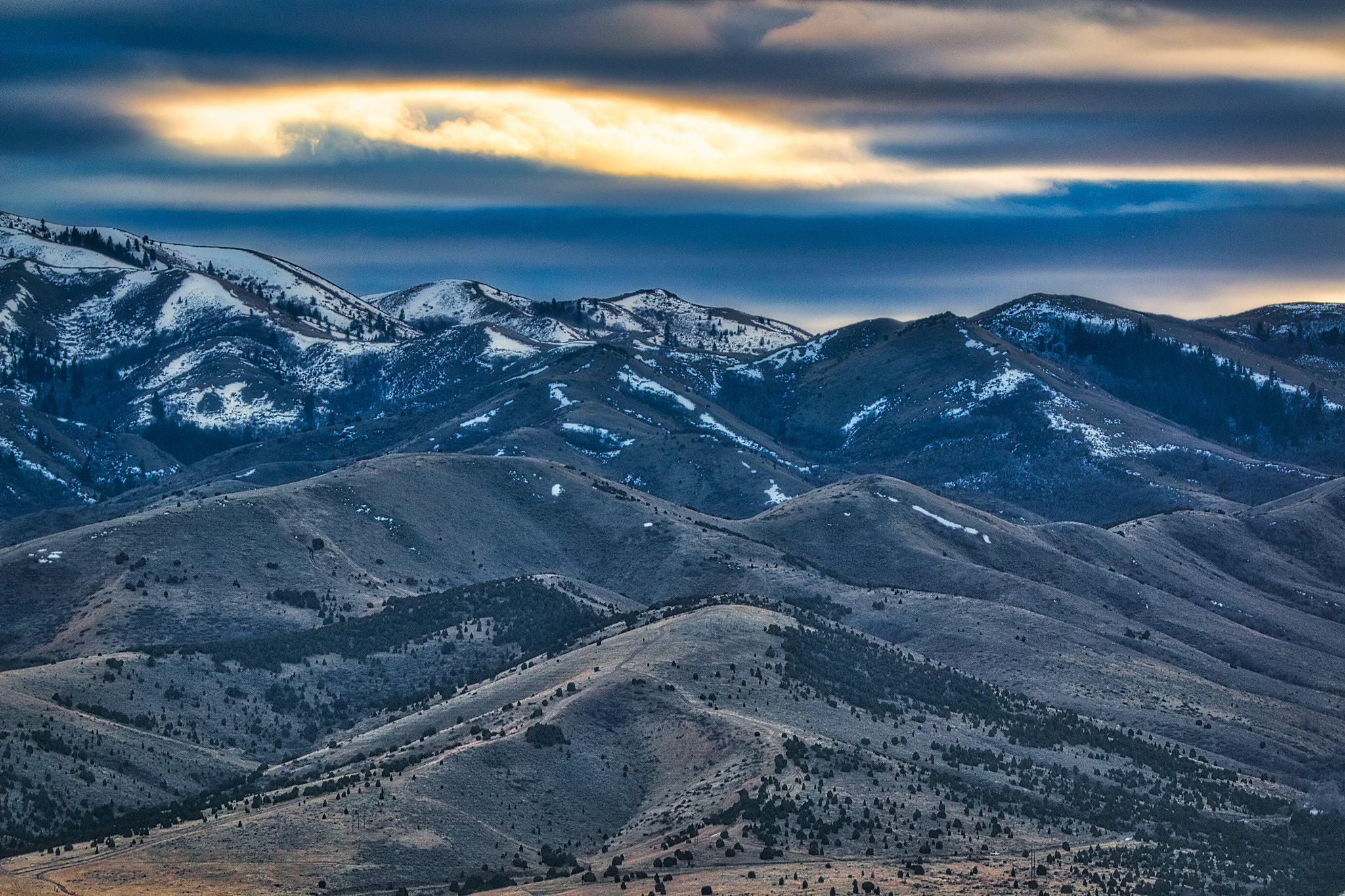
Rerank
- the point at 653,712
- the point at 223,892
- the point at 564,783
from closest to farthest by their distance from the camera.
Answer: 1. the point at 223,892
2. the point at 564,783
3. the point at 653,712

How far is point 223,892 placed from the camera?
2891 inches

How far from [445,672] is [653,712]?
33.5 meters

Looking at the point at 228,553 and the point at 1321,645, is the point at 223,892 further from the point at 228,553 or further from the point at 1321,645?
the point at 1321,645

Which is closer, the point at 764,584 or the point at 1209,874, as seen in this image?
the point at 1209,874

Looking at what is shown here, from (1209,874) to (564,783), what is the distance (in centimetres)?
3400

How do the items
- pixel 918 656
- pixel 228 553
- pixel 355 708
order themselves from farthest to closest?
pixel 228 553 → pixel 918 656 → pixel 355 708

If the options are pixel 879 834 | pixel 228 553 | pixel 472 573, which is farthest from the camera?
pixel 472 573

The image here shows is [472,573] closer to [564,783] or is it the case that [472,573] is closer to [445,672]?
[445,672]

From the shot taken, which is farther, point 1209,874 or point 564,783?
point 564,783

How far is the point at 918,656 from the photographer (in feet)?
449

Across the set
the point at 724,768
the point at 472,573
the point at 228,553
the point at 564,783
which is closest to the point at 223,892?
the point at 564,783

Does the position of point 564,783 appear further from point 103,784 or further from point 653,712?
point 103,784

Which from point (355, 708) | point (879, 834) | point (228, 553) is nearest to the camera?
point (879, 834)

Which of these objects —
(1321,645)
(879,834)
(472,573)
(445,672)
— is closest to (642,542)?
(472,573)
